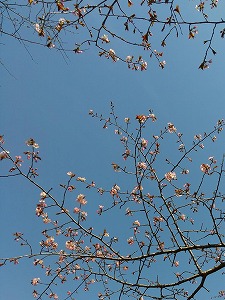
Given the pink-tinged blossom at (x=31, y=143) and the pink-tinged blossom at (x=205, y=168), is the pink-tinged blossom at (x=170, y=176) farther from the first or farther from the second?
the pink-tinged blossom at (x=31, y=143)

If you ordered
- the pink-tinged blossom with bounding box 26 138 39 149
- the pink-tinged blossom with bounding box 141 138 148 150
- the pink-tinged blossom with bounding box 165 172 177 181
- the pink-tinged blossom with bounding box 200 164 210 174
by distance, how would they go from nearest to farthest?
the pink-tinged blossom with bounding box 26 138 39 149
the pink-tinged blossom with bounding box 200 164 210 174
the pink-tinged blossom with bounding box 165 172 177 181
the pink-tinged blossom with bounding box 141 138 148 150

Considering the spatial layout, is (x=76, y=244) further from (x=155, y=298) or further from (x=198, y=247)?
(x=198, y=247)

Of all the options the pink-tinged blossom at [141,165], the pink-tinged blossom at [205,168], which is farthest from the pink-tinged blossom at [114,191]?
the pink-tinged blossom at [205,168]

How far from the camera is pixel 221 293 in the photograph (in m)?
5.72

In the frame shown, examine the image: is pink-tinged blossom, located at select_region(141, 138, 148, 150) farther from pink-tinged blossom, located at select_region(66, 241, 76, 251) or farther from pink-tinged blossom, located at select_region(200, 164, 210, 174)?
pink-tinged blossom, located at select_region(66, 241, 76, 251)

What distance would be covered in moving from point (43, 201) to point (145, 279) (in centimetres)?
170

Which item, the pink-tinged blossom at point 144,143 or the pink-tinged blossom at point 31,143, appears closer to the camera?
the pink-tinged blossom at point 31,143

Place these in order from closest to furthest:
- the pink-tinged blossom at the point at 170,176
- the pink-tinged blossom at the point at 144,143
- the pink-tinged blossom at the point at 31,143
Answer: the pink-tinged blossom at the point at 31,143 < the pink-tinged blossom at the point at 170,176 < the pink-tinged blossom at the point at 144,143

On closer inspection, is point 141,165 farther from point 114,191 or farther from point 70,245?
point 70,245

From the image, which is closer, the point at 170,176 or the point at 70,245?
the point at 70,245

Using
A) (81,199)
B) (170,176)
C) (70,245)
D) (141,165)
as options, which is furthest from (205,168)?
(70,245)

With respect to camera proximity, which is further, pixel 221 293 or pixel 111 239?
pixel 221 293

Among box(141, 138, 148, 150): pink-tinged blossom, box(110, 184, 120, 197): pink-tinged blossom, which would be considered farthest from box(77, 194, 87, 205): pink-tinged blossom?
box(141, 138, 148, 150): pink-tinged blossom

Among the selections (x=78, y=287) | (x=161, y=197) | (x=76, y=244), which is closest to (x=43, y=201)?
(x=76, y=244)
